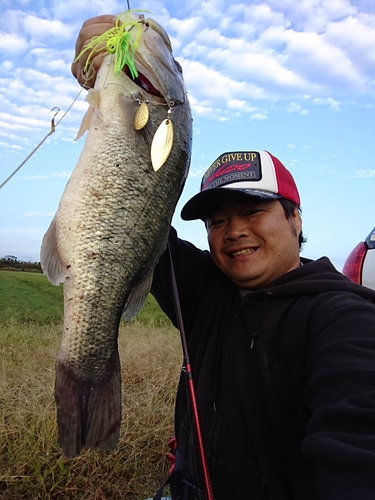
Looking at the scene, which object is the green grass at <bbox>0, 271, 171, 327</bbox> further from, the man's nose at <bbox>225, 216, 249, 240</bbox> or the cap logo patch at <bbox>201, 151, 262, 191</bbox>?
the man's nose at <bbox>225, 216, 249, 240</bbox>

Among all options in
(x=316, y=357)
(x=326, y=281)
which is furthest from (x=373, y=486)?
(x=326, y=281)

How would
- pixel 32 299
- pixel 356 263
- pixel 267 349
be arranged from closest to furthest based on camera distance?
pixel 267 349 → pixel 356 263 → pixel 32 299

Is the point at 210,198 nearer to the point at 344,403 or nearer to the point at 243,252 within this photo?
the point at 243,252

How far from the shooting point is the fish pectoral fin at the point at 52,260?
2.06 metres

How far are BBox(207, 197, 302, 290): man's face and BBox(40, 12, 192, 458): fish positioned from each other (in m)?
0.37

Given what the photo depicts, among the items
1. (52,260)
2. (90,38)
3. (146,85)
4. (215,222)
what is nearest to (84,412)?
(52,260)

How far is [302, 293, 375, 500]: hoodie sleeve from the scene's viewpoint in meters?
1.20

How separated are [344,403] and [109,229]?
1.30 m

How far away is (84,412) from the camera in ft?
6.31

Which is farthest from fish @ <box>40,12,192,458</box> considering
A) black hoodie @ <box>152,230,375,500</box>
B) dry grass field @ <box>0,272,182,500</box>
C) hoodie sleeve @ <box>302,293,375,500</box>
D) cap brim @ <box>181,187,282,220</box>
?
dry grass field @ <box>0,272,182,500</box>

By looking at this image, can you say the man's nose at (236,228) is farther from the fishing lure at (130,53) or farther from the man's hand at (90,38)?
the man's hand at (90,38)

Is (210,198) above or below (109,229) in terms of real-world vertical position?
above

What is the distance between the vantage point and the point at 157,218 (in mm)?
2176

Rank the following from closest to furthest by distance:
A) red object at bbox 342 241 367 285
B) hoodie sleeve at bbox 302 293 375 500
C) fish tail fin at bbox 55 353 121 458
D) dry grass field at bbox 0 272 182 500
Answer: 1. hoodie sleeve at bbox 302 293 375 500
2. fish tail fin at bbox 55 353 121 458
3. dry grass field at bbox 0 272 182 500
4. red object at bbox 342 241 367 285
